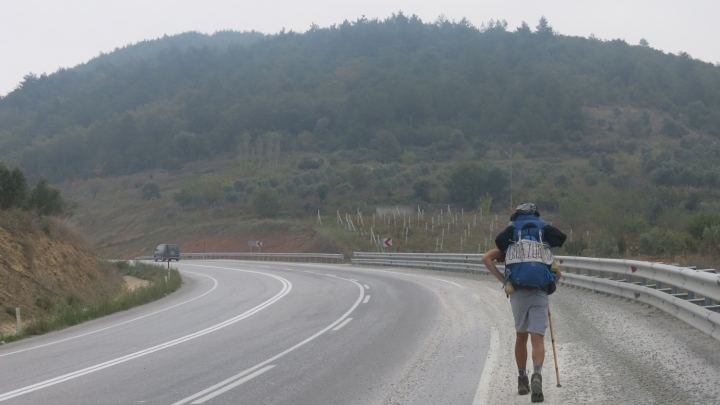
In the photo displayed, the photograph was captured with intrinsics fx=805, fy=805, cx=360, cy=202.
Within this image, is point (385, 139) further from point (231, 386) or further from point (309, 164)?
point (231, 386)

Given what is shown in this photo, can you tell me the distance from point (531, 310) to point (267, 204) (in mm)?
76404

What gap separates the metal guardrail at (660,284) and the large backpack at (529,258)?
3520 millimetres

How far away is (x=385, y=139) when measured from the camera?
126m

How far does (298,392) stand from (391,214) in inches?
2652

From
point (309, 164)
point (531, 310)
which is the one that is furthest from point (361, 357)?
point (309, 164)

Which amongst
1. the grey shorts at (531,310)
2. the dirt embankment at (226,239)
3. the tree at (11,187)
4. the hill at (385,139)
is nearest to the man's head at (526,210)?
the grey shorts at (531,310)

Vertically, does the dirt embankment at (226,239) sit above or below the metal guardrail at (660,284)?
above

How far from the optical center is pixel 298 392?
350 inches

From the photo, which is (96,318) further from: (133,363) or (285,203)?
(285,203)

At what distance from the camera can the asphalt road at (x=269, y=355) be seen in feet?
29.2

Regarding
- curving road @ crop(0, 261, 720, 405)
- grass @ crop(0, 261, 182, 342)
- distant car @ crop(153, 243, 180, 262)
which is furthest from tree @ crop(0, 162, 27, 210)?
distant car @ crop(153, 243, 180, 262)

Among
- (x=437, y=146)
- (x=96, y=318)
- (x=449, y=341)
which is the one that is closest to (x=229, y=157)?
(x=437, y=146)

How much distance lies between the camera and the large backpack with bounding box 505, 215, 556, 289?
7953 millimetres

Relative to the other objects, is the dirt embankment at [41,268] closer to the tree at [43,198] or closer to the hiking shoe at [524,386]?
the tree at [43,198]
